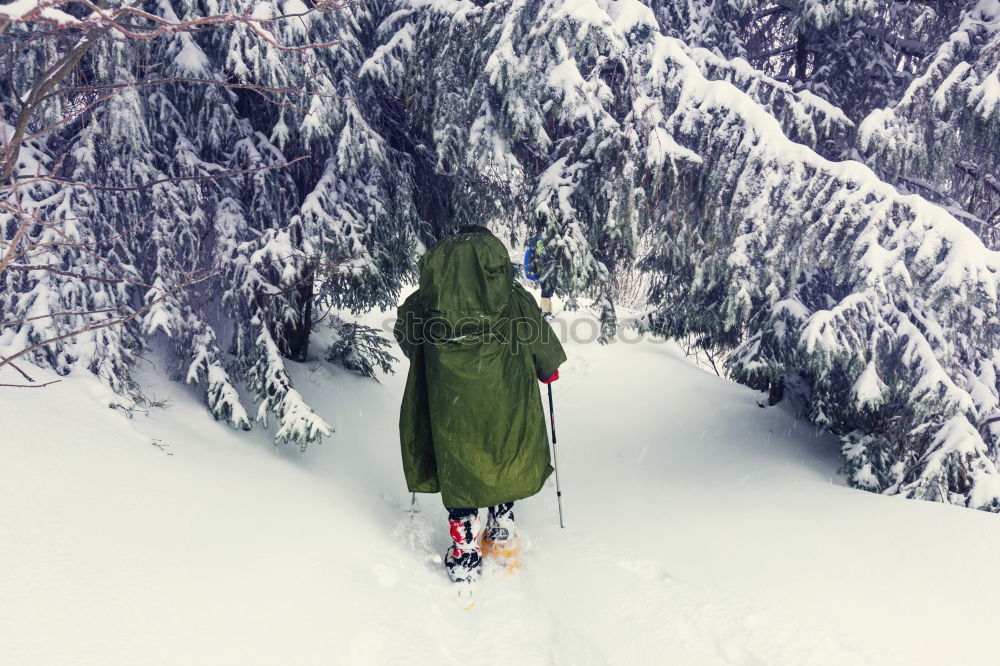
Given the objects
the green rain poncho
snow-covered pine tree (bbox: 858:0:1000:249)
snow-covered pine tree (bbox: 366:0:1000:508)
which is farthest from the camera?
snow-covered pine tree (bbox: 858:0:1000:249)

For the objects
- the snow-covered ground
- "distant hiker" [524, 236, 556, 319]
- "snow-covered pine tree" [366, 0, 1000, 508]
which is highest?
"snow-covered pine tree" [366, 0, 1000, 508]

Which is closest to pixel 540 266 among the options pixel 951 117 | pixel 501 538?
pixel 501 538

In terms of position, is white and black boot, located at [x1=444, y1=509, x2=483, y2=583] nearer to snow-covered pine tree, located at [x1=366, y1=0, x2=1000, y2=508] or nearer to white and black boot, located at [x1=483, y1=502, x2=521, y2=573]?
white and black boot, located at [x1=483, y1=502, x2=521, y2=573]

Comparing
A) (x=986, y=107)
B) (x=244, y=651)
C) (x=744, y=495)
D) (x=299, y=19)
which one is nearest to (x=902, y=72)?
(x=986, y=107)

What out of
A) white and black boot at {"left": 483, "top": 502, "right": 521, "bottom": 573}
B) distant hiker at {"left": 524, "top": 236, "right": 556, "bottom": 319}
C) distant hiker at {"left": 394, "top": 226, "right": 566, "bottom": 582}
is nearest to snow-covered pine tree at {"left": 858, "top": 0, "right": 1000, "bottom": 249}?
distant hiker at {"left": 524, "top": 236, "right": 556, "bottom": 319}

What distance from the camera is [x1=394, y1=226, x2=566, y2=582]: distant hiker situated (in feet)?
10.3

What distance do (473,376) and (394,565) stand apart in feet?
3.53

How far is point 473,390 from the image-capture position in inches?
129

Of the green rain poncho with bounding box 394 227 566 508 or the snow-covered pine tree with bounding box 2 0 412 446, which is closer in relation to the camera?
the green rain poncho with bounding box 394 227 566 508

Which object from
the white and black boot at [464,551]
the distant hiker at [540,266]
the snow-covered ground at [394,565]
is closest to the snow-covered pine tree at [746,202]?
the distant hiker at [540,266]

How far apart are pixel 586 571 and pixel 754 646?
100 centimetres

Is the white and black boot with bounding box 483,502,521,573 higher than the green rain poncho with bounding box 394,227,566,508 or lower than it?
lower

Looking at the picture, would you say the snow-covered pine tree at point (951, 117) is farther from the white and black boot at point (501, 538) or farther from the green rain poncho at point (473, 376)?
the white and black boot at point (501, 538)

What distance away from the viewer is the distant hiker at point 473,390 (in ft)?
10.3
